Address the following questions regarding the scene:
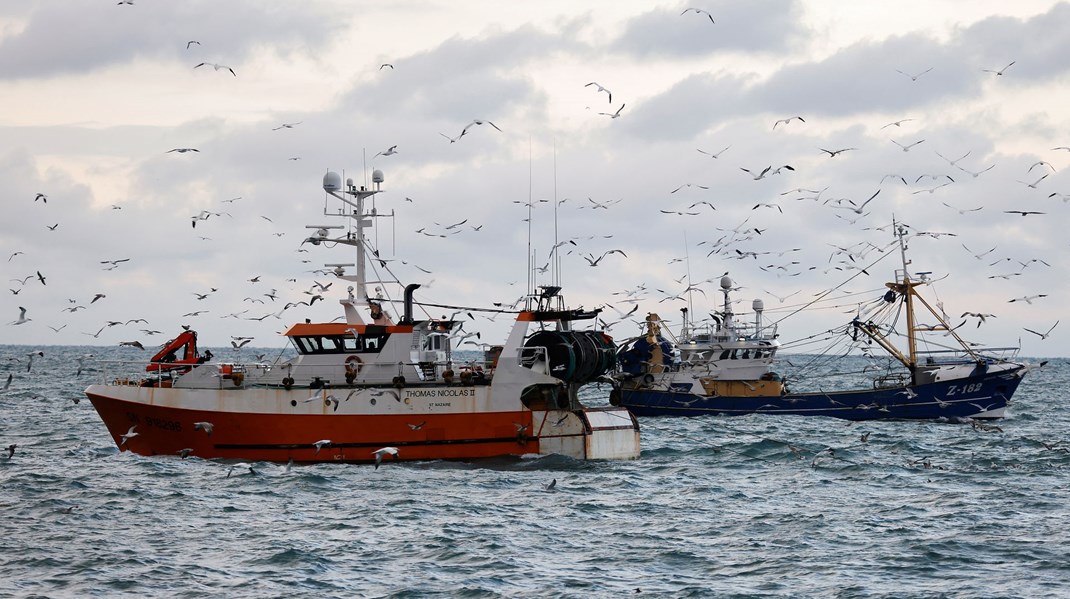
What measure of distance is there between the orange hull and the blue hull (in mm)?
22676

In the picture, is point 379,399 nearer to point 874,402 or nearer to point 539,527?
point 539,527

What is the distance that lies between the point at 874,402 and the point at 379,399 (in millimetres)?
27688

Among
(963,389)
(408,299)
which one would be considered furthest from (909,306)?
(408,299)

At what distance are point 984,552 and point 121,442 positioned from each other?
20.0 m

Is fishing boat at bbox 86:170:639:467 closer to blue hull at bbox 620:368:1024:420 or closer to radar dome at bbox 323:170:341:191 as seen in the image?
radar dome at bbox 323:170:341:191

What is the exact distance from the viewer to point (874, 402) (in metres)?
48.1

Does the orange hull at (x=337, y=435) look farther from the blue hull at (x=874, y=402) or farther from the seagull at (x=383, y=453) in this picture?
the blue hull at (x=874, y=402)

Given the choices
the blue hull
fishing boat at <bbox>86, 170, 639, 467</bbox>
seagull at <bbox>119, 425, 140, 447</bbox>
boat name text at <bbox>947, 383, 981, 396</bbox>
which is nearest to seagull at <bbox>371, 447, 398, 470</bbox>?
fishing boat at <bbox>86, 170, 639, 467</bbox>

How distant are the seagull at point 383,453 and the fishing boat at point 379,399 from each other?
0.28 feet

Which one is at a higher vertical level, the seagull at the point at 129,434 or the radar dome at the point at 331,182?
the radar dome at the point at 331,182

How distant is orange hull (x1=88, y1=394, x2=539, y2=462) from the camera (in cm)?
2669

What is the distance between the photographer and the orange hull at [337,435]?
26688 mm

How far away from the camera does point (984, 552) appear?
62.1 feet

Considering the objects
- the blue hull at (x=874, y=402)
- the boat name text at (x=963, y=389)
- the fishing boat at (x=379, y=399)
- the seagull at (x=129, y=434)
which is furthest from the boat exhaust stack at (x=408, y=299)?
the boat name text at (x=963, y=389)
